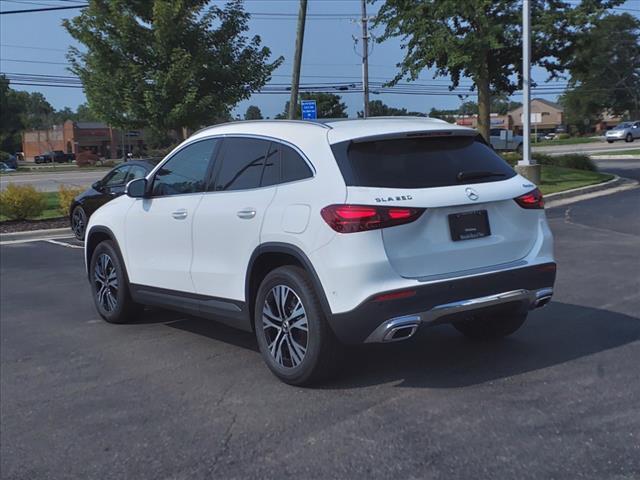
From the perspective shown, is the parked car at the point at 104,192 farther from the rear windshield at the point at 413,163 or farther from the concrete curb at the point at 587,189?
the concrete curb at the point at 587,189

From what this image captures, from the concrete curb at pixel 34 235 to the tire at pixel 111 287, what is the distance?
8.29 metres

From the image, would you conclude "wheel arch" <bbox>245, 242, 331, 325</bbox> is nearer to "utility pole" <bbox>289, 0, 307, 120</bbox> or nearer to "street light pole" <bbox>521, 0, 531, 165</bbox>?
"street light pole" <bbox>521, 0, 531, 165</bbox>

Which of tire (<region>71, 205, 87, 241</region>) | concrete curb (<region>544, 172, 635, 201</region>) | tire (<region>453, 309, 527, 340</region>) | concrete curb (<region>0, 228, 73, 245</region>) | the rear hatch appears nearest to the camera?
the rear hatch

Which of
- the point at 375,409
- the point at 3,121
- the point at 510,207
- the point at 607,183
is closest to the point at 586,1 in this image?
the point at 607,183

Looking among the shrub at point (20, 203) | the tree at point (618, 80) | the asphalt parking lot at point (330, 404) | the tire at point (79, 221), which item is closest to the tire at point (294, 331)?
the asphalt parking lot at point (330, 404)

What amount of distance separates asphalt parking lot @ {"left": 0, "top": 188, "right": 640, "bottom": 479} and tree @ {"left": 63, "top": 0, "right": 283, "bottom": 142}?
10.7m

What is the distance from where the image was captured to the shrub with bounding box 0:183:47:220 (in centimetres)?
1638

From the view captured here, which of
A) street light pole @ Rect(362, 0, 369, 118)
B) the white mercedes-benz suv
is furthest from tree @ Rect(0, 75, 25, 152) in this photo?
the white mercedes-benz suv

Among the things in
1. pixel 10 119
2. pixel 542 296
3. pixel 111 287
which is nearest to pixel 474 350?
pixel 542 296

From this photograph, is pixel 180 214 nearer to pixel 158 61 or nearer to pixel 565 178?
pixel 158 61

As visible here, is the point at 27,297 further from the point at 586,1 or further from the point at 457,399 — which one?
the point at 586,1

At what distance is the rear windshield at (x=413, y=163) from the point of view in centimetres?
441

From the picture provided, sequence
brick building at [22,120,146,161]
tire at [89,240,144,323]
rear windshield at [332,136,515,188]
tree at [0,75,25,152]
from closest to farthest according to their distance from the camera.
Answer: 1. rear windshield at [332,136,515,188]
2. tire at [89,240,144,323]
3. tree at [0,75,25,152]
4. brick building at [22,120,146,161]

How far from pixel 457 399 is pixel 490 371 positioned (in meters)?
0.61
